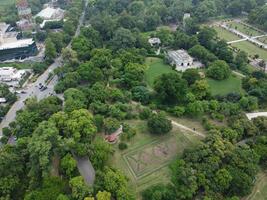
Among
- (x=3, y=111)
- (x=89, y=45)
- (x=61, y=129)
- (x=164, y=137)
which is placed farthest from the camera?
(x=89, y=45)

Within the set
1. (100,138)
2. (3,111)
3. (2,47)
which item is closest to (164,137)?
(100,138)

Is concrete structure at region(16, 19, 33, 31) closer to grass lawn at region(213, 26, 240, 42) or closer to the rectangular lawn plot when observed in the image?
grass lawn at region(213, 26, 240, 42)

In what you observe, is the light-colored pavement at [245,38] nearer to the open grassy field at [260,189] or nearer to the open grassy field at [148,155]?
the open grassy field at [148,155]

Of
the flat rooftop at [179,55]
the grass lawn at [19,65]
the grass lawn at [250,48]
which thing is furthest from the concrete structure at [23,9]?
the grass lawn at [250,48]

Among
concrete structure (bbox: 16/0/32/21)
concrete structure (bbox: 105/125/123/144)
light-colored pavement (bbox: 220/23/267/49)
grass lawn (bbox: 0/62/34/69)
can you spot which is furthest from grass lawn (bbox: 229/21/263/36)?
concrete structure (bbox: 16/0/32/21)

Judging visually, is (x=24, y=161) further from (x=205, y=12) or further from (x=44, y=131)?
(x=205, y=12)
